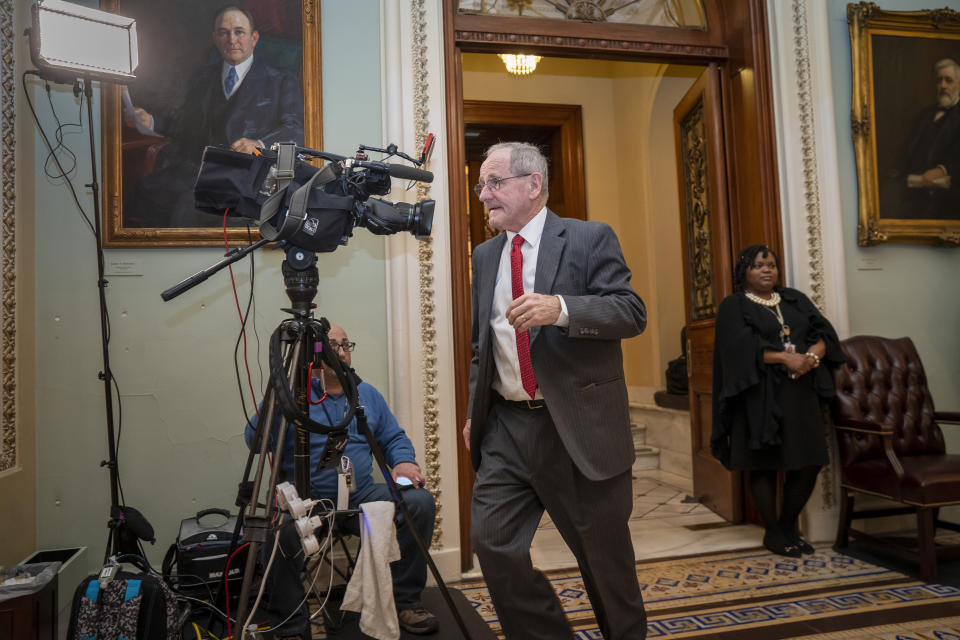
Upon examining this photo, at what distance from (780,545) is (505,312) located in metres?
2.28

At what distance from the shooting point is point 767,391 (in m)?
3.22

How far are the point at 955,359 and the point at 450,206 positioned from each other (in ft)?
10.1

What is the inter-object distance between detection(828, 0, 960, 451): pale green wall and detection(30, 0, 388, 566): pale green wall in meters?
2.74

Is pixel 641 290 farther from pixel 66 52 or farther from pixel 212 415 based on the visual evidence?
pixel 66 52

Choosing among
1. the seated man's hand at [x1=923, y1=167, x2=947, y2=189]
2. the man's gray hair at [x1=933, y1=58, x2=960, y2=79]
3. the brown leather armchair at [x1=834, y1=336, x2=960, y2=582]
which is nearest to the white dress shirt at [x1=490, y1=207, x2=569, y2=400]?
the brown leather armchair at [x1=834, y1=336, x2=960, y2=582]

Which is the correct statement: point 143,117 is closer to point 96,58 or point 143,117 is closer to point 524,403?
point 96,58

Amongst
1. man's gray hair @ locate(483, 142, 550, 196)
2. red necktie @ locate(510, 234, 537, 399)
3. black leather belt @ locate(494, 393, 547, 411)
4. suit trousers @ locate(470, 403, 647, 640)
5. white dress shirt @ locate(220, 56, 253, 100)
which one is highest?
white dress shirt @ locate(220, 56, 253, 100)

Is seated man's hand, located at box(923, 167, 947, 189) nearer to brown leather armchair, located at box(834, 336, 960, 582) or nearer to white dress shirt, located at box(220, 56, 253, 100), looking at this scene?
brown leather armchair, located at box(834, 336, 960, 582)

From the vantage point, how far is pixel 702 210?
13.8 ft

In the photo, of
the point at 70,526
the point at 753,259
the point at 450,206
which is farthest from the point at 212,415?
the point at 753,259

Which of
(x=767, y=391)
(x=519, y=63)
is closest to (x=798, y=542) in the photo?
(x=767, y=391)

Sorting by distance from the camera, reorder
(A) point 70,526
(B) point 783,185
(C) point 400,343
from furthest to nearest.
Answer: (B) point 783,185 → (C) point 400,343 → (A) point 70,526

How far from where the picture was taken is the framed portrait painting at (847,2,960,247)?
11.9ft

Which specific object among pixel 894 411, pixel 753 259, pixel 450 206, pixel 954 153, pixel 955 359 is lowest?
pixel 894 411
